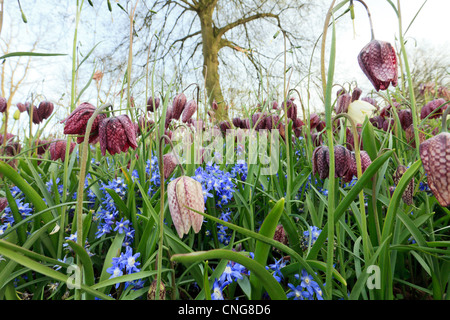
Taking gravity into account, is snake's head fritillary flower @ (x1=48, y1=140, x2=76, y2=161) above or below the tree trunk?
below

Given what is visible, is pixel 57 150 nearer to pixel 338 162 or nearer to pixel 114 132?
pixel 114 132

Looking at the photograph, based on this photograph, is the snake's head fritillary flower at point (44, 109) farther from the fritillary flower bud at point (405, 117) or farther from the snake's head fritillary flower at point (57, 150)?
the fritillary flower bud at point (405, 117)

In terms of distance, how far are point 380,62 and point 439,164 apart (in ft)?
1.16

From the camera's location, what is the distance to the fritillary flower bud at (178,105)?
1784 millimetres

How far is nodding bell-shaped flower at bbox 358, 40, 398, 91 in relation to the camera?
89 cm

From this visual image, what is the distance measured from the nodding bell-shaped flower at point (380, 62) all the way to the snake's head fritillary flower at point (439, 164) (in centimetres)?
25

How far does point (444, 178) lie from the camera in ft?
2.25

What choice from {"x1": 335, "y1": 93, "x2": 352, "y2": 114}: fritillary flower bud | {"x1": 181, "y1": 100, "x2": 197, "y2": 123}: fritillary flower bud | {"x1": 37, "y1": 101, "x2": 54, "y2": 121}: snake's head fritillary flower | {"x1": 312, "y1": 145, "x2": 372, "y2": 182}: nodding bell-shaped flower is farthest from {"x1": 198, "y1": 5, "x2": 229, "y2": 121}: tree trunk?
{"x1": 312, "y1": 145, "x2": 372, "y2": 182}: nodding bell-shaped flower

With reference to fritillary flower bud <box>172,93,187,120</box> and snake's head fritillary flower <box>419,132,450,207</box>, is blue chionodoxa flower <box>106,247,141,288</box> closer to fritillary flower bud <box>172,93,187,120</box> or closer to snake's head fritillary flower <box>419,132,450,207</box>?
snake's head fritillary flower <box>419,132,450,207</box>

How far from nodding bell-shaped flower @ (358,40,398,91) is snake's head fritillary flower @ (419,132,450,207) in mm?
253

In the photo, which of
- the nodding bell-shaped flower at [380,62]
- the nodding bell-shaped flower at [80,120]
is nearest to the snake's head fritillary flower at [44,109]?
the nodding bell-shaped flower at [80,120]

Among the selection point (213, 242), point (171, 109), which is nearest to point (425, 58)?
point (171, 109)

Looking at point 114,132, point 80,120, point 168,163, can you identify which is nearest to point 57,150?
point 168,163

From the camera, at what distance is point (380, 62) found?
894 mm
